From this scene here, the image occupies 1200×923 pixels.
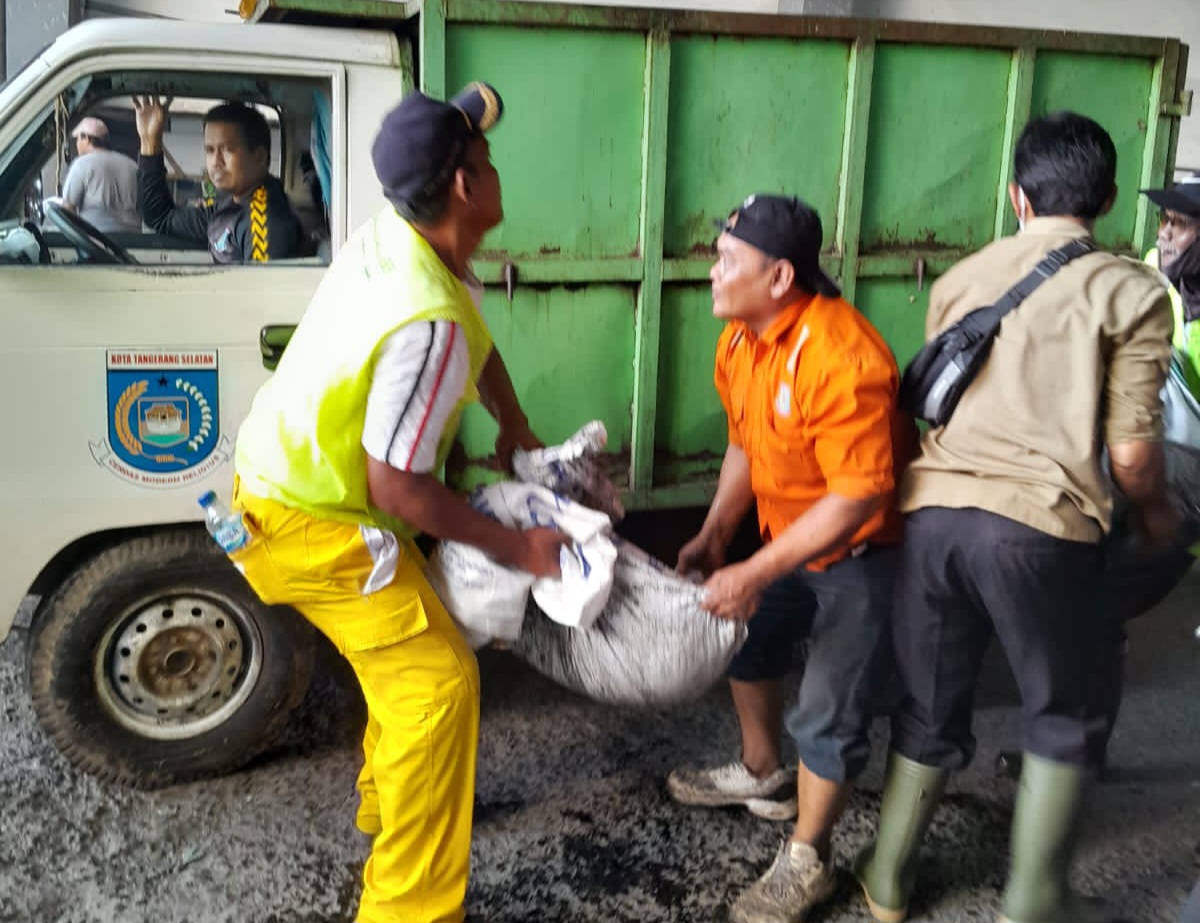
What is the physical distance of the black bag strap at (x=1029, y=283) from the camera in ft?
7.13

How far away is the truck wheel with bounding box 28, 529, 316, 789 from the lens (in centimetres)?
302

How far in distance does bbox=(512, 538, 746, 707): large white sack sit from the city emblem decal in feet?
3.77

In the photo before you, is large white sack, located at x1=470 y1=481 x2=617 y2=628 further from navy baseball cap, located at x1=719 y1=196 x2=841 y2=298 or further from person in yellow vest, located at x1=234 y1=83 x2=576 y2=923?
navy baseball cap, located at x1=719 y1=196 x2=841 y2=298

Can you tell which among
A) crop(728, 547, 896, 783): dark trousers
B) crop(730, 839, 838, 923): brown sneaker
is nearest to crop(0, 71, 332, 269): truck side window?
crop(728, 547, 896, 783): dark trousers

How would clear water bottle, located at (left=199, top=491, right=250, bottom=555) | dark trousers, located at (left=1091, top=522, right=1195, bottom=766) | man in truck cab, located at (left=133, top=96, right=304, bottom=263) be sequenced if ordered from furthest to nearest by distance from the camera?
man in truck cab, located at (left=133, top=96, right=304, bottom=263)
dark trousers, located at (left=1091, top=522, right=1195, bottom=766)
clear water bottle, located at (left=199, top=491, right=250, bottom=555)

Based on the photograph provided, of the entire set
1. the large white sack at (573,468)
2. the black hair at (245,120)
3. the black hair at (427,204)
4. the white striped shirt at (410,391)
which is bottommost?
the large white sack at (573,468)

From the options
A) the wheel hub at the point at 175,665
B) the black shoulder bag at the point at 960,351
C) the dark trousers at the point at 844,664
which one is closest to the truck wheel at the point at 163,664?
the wheel hub at the point at 175,665

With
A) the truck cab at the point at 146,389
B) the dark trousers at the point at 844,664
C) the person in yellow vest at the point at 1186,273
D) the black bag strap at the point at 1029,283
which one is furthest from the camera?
the person in yellow vest at the point at 1186,273

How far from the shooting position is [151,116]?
335 centimetres

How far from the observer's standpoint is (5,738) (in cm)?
344

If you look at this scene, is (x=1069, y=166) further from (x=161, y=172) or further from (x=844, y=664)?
(x=161, y=172)

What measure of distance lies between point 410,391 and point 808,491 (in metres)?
0.94

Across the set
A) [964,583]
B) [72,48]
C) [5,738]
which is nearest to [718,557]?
[964,583]

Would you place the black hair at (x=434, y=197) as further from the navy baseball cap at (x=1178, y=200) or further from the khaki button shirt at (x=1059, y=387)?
the navy baseball cap at (x=1178, y=200)
